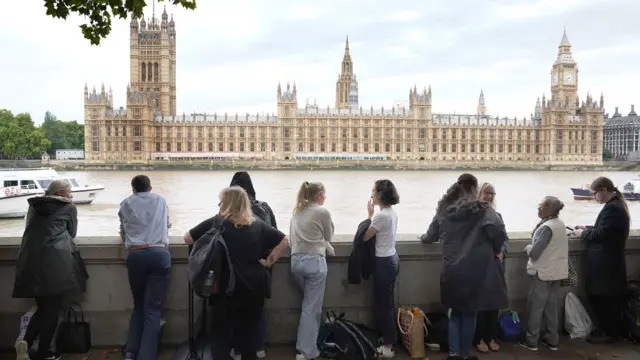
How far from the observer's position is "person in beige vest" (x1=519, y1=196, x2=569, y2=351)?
381 cm

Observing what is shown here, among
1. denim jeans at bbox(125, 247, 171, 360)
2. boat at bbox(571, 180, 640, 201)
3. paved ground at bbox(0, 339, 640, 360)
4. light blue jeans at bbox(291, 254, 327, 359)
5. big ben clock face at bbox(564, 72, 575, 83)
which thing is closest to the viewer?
denim jeans at bbox(125, 247, 171, 360)

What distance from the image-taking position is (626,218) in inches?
153

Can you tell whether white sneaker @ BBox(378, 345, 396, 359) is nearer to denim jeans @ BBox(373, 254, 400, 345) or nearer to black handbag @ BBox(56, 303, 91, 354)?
denim jeans @ BBox(373, 254, 400, 345)

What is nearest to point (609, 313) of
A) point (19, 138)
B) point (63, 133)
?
point (19, 138)

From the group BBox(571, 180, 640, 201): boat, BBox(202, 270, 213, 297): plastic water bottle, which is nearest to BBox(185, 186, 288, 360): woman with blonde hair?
BBox(202, 270, 213, 297): plastic water bottle

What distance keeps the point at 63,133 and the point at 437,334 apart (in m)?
77.1

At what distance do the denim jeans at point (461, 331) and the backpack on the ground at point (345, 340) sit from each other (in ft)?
1.63

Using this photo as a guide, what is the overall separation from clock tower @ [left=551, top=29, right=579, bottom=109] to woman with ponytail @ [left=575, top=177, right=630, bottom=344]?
3070 inches

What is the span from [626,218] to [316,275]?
215cm

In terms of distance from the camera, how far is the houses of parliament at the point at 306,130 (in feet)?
209

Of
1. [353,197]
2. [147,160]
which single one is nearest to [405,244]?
[353,197]

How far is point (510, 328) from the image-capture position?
13.2ft

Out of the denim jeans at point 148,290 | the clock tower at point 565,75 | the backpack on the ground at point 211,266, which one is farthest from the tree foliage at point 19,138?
the clock tower at point 565,75

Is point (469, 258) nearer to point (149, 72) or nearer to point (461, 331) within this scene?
point (461, 331)
